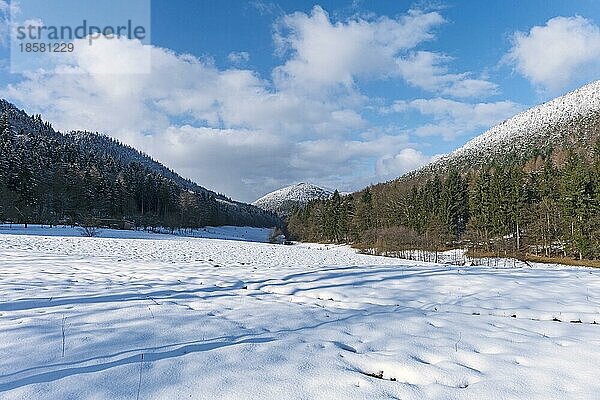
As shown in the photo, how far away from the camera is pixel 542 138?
134250mm

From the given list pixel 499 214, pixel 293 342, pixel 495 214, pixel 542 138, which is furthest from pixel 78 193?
pixel 542 138

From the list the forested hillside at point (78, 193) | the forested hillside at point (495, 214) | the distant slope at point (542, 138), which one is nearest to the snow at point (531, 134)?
the distant slope at point (542, 138)

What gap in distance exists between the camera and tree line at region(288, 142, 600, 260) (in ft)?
129

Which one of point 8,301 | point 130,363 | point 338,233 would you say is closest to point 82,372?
point 130,363

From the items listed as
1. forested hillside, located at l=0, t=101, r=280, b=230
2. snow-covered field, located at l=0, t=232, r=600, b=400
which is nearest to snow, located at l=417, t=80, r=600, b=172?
forested hillside, located at l=0, t=101, r=280, b=230

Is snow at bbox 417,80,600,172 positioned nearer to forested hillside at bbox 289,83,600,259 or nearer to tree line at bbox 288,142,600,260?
forested hillside at bbox 289,83,600,259

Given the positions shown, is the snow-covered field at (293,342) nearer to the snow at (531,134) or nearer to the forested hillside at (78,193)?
the forested hillside at (78,193)

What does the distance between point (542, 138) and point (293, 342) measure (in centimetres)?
16122

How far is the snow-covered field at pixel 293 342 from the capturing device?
3.30 meters

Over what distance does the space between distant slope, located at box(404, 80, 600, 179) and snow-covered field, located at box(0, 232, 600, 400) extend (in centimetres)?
10171

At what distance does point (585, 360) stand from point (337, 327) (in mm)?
3075

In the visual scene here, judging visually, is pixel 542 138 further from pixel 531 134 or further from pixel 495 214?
pixel 495 214

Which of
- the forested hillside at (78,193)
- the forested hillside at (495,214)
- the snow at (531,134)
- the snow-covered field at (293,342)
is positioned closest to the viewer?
the snow-covered field at (293,342)

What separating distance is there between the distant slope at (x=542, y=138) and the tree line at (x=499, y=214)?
153ft
